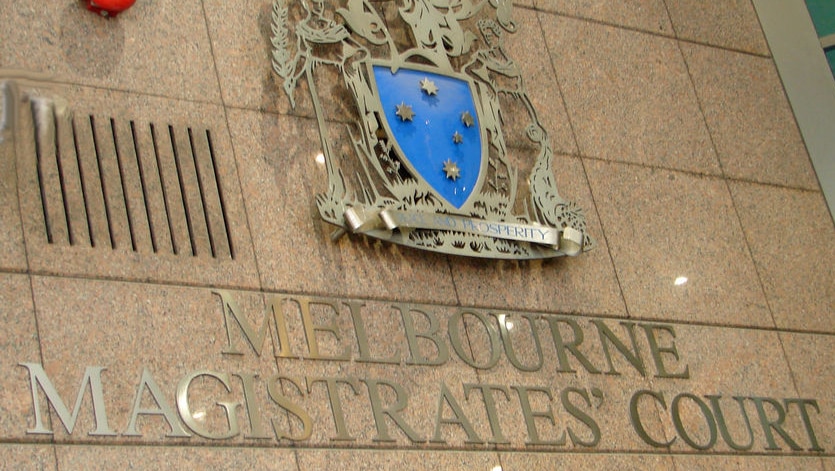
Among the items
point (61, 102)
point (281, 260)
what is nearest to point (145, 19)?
point (61, 102)

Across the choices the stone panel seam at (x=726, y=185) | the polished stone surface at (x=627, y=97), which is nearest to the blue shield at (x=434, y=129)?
the polished stone surface at (x=627, y=97)

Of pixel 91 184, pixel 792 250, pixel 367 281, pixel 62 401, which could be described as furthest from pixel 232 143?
pixel 792 250

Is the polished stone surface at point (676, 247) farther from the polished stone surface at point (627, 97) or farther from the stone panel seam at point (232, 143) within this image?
the stone panel seam at point (232, 143)

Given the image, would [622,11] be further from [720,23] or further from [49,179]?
[49,179]


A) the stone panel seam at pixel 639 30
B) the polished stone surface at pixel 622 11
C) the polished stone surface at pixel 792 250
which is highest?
the polished stone surface at pixel 622 11

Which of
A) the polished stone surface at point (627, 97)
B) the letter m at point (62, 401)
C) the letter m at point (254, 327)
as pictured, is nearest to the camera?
the letter m at point (62, 401)

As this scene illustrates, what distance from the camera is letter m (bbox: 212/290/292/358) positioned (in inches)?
189

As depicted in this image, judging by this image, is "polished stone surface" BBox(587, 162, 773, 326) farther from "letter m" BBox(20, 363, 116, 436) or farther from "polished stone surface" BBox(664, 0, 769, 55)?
"letter m" BBox(20, 363, 116, 436)

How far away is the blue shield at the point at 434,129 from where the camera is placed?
5.50 metres

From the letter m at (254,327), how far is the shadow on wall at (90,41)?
1026 millimetres

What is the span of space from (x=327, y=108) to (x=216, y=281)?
3.52 feet

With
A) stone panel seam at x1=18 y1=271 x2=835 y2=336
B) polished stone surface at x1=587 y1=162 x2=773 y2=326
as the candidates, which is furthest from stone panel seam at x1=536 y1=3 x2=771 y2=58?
stone panel seam at x1=18 y1=271 x2=835 y2=336

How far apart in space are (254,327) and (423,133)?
123 cm

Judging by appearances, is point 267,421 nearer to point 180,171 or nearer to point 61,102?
point 180,171
